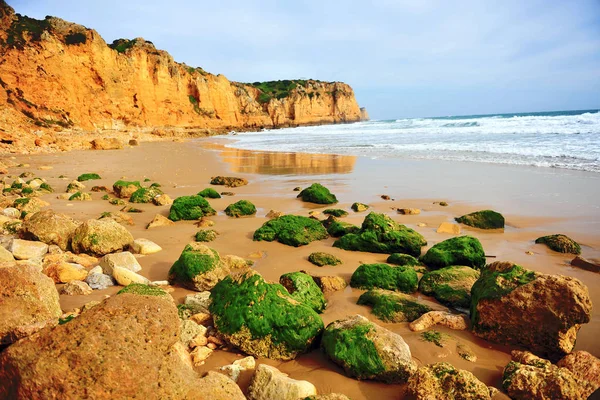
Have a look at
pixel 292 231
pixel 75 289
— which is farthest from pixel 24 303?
pixel 292 231

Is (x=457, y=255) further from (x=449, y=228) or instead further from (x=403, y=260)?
(x=449, y=228)

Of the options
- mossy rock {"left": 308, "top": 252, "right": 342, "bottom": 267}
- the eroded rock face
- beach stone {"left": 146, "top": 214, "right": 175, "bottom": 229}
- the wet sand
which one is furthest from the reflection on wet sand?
the eroded rock face

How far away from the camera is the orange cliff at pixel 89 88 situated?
27922mm

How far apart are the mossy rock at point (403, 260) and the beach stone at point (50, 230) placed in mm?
4375

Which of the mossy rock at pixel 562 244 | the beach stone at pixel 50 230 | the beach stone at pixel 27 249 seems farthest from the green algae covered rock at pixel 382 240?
the beach stone at pixel 27 249

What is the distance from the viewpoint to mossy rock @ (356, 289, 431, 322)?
147 inches

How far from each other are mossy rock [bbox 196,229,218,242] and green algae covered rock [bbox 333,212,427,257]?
1.96m

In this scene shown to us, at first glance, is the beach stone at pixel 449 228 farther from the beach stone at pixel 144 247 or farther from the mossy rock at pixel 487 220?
the beach stone at pixel 144 247

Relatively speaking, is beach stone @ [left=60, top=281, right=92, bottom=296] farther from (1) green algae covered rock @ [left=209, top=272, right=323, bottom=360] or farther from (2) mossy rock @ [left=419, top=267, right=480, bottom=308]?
(2) mossy rock @ [left=419, top=267, right=480, bottom=308]

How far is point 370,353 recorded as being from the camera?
9.27ft

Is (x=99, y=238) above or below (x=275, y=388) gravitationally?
above

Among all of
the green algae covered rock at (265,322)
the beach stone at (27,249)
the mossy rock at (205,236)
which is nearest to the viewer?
the green algae covered rock at (265,322)

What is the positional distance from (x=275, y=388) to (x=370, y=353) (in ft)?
2.54

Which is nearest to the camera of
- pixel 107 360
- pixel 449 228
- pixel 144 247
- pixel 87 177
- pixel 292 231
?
pixel 107 360
